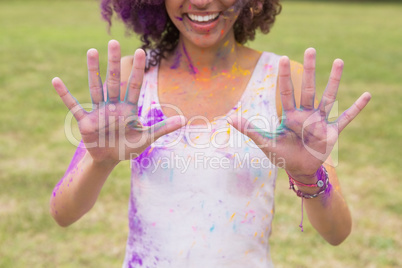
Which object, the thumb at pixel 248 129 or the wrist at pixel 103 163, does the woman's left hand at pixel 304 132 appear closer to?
the thumb at pixel 248 129

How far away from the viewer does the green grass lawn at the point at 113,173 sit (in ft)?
12.7

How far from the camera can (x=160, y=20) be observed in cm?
213

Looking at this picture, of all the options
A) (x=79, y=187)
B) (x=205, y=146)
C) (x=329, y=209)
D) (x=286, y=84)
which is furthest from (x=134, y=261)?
(x=286, y=84)

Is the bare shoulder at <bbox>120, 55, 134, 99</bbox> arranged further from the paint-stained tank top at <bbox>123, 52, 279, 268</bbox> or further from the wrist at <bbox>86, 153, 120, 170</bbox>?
the wrist at <bbox>86, 153, 120, 170</bbox>

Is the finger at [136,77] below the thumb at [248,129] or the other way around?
the other way around

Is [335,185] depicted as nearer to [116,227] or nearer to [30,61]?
[116,227]

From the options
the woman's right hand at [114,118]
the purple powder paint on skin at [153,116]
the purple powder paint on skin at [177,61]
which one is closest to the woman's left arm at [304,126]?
the woman's right hand at [114,118]

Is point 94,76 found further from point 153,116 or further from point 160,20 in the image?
point 160,20

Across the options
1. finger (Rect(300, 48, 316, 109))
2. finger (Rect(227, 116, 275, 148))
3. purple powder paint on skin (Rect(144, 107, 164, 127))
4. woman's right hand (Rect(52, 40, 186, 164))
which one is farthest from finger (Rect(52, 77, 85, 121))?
finger (Rect(300, 48, 316, 109))

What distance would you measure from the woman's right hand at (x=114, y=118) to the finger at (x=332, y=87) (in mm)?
416

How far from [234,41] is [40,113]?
5.14 meters

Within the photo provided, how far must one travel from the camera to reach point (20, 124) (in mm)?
6285

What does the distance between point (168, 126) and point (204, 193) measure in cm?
32

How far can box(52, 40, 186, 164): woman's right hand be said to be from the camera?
5.09 feet
